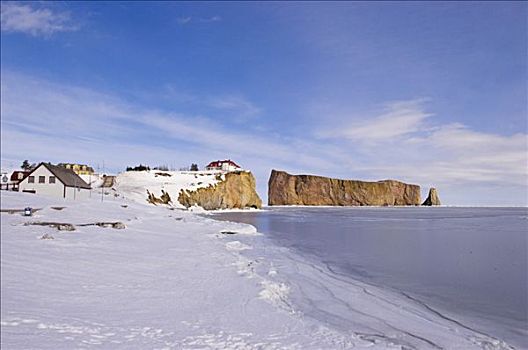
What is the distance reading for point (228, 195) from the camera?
73312 mm

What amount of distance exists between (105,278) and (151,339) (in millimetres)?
3147

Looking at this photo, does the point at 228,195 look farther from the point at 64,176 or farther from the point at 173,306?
the point at 173,306

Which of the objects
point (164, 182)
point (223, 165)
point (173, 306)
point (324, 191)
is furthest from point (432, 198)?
point (173, 306)

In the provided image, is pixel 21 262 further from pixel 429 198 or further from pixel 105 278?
pixel 429 198

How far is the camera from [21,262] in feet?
23.2

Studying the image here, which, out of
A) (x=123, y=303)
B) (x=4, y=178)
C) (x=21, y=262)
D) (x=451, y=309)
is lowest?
(x=451, y=309)

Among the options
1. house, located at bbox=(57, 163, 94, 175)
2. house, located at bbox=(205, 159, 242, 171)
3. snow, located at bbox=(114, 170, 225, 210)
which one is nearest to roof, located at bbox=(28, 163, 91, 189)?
snow, located at bbox=(114, 170, 225, 210)

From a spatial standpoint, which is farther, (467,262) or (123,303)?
(467,262)

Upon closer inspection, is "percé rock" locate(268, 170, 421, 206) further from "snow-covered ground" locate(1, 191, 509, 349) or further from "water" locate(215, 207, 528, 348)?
"snow-covered ground" locate(1, 191, 509, 349)

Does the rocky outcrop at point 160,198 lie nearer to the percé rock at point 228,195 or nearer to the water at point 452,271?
the percé rock at point 228,195

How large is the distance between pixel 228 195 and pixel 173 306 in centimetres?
6683

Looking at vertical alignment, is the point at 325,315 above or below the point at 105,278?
below

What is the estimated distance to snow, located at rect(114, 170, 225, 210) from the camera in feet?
198

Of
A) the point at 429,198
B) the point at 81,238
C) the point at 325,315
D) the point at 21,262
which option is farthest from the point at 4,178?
the point at 429,198
